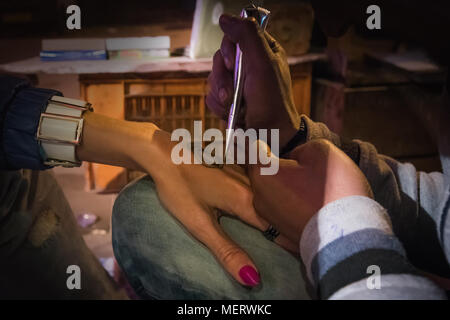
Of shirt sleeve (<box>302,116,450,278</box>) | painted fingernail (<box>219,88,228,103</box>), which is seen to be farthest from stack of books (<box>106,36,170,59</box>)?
shirt sleeve (<box>302,116,450,278</box>)

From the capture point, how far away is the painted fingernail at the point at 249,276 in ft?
1.54

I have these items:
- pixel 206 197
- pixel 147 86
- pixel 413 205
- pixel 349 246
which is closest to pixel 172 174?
pixel 206 197

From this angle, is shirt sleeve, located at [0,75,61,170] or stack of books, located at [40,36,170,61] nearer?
shirt sleeve, located at [0,75,61,170]

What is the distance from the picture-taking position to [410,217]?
0.62 metres

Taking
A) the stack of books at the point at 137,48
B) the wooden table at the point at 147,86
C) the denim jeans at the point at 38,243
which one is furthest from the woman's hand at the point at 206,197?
the stack of books at the point at 137,48

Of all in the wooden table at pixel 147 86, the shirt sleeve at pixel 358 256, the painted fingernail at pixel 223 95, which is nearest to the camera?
the shirt sleeve at pixel 358 256

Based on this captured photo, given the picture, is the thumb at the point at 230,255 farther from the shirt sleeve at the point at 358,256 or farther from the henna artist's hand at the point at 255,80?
the henna artist's hand at the point at 255,80

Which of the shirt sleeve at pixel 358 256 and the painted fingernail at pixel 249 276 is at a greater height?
the shirt sleeve at pixel 358 256

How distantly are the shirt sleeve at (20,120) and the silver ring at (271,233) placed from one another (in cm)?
33

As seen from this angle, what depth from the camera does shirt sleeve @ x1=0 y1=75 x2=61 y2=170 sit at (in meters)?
0.51

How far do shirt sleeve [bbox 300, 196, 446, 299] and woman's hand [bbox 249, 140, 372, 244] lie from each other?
3 cm

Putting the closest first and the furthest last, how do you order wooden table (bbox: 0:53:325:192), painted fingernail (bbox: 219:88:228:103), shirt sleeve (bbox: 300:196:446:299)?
shirt sleeve (bbox: 300:196:446:299) → painted fingernail (bbox: 219:88:228:103) → wooden table (bbox: 0:53:325:192)

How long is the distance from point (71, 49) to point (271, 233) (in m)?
1.05

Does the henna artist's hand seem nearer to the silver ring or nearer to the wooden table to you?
the silver ring
